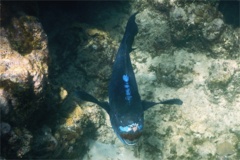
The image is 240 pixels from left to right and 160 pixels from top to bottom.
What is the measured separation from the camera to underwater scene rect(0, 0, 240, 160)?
A: 3459 millimetres

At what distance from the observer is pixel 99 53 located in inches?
211

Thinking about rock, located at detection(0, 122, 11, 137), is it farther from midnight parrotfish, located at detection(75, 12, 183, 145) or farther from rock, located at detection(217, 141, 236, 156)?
rock, located at detection(217, 141, 236, 156)

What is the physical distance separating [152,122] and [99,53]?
1694 mm

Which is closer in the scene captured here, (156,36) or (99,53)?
(99,53)

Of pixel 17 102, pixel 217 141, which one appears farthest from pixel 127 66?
pixel 217 141

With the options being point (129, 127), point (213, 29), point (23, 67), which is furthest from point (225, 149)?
point (23, 67)

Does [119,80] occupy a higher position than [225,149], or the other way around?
[119,80]

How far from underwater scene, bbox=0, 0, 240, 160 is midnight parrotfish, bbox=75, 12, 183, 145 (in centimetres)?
1

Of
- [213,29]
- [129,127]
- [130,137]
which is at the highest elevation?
[213,29]

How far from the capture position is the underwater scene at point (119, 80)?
3459mm

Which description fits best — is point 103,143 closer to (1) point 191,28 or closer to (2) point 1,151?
(2) point 1,151

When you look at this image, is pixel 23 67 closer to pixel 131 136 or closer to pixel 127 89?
pixel 127 89

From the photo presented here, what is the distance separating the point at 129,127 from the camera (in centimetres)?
326

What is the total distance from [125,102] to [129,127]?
1.22 ft
